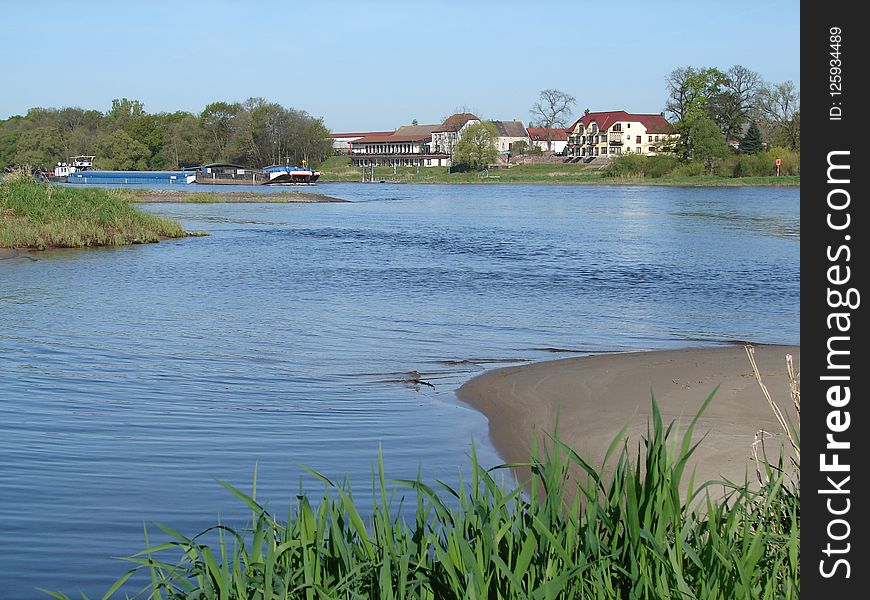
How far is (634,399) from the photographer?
1070 centimetres

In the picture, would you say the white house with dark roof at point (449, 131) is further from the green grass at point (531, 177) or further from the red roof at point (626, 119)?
the red roof at point (626, 119)

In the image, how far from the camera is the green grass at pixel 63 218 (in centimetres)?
3366

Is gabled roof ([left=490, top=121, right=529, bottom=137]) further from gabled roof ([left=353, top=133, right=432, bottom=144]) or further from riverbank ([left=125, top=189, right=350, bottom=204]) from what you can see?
riverbank ([left=125, top=189, right=350, bottom=204])

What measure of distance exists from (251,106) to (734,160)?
79421 mm

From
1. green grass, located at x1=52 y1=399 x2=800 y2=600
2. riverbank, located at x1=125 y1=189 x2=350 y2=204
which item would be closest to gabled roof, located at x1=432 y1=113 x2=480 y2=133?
riverbank, located at x1=125 y1=189 x2=350 y2=204

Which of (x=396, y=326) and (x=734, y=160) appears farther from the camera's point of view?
(x=734, y=160)

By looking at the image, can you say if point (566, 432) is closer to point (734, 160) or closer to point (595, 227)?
point (595, 227)

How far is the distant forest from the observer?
514 ft

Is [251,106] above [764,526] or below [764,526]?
above

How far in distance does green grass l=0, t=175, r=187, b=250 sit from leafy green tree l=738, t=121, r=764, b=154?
97.5m

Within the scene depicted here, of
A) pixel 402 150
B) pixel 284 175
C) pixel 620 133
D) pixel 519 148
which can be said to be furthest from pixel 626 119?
pixel 284 175

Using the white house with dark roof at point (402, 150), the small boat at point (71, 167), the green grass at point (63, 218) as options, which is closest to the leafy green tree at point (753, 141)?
the white house with dark roof at point (402, 150)

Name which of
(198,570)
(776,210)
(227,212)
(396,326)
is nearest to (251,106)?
(227,212)

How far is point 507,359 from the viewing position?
14.8m
